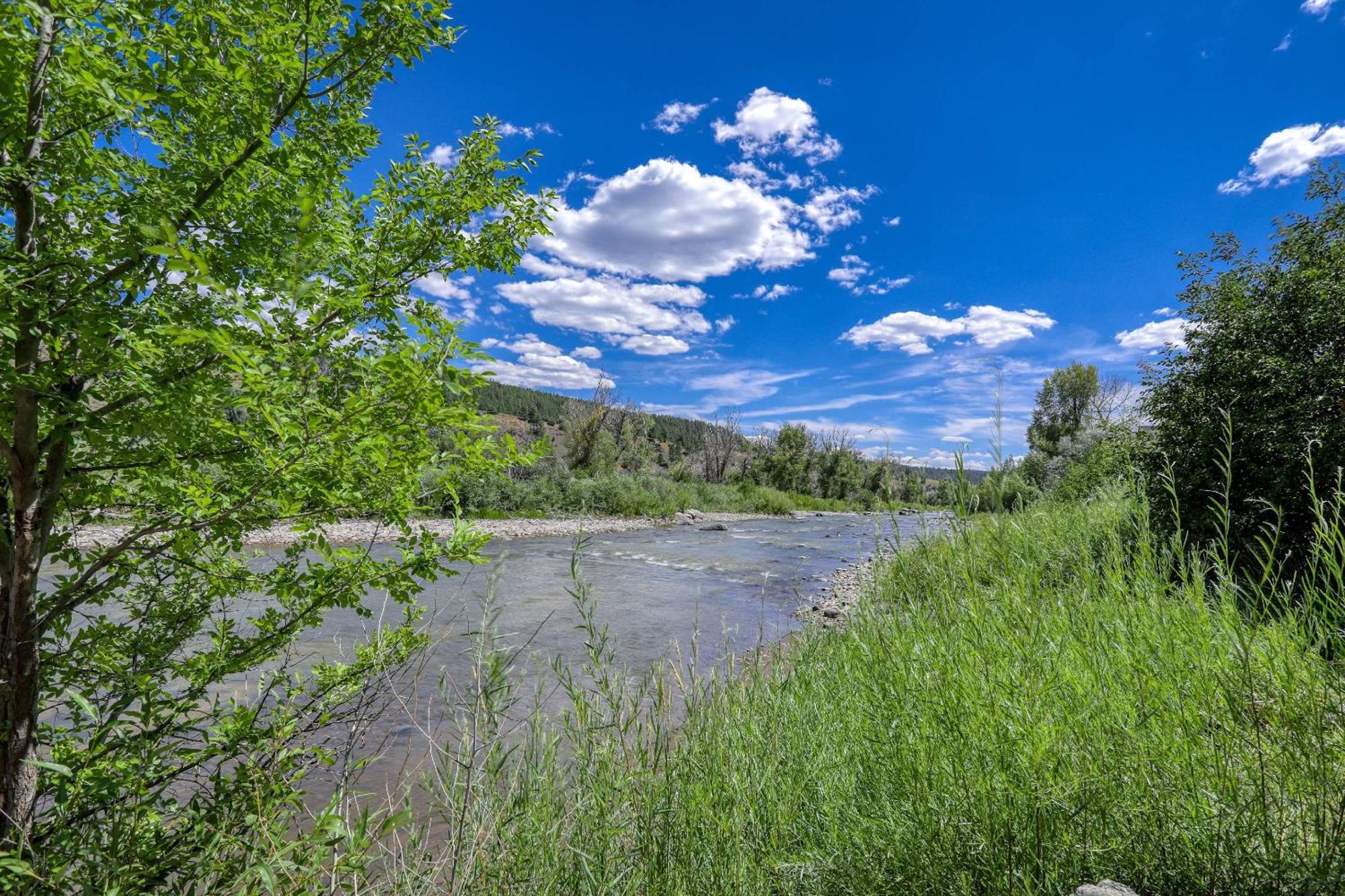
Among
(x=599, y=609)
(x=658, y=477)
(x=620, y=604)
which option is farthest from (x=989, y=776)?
(x=658, y=477)

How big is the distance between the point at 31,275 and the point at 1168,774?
13.7 ft

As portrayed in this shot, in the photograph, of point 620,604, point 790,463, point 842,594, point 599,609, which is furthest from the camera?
point 790,463

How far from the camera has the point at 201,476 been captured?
233 centimetres

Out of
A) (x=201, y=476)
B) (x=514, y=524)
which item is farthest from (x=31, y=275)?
(x=514, y=524)

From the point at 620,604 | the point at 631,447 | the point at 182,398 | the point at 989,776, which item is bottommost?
the point at 620,604

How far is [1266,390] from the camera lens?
6250 millimetres

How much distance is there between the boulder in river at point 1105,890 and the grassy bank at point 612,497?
19293 mm

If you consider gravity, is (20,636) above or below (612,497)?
above

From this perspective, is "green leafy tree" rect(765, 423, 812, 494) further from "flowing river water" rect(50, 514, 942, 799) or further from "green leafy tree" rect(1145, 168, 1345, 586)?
"green leafy tree" rect(1145, 168, 1345, 586)

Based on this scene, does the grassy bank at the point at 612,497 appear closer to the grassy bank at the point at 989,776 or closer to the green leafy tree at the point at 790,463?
the green leafy tree at the point at 790,463

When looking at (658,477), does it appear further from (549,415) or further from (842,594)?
(549,415)

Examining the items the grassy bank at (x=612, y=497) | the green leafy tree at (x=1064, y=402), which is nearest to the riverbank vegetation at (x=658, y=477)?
the grassy bank at (x=612, y=497)

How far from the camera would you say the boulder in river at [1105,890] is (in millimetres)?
1659

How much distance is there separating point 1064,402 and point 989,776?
52.4 m
